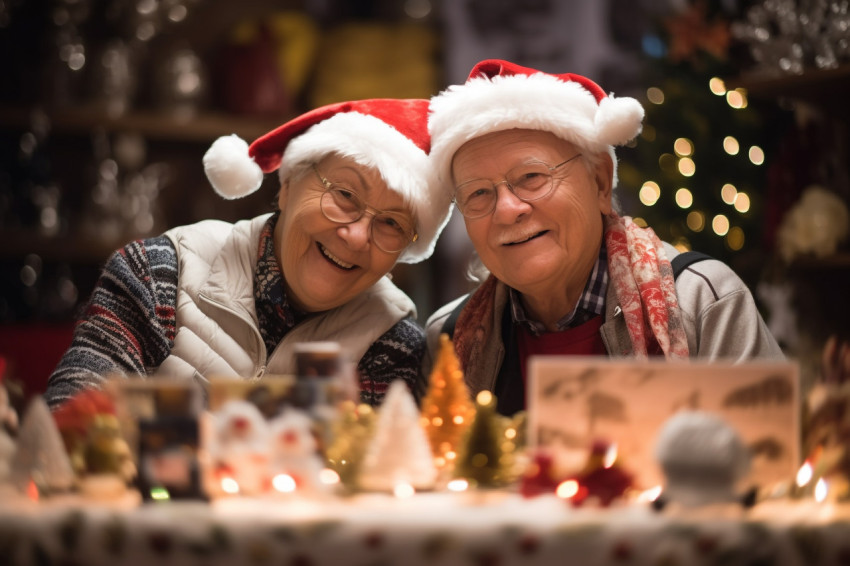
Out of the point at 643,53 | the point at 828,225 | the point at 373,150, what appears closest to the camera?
the point at 373,150

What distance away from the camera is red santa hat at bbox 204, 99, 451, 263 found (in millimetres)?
1915

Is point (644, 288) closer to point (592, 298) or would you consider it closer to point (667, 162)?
point (592, 298)

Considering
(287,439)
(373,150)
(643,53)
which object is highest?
(643,53)

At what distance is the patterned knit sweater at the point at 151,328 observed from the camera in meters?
1.79

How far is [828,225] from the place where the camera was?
9.82ft

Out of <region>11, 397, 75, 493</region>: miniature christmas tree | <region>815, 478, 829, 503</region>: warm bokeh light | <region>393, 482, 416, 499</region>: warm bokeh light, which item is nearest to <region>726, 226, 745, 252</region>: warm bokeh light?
<region>815, 478, 829, 503</region>: warm bokeh light

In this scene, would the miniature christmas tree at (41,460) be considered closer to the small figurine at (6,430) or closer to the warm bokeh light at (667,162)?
the small figurine at (6,430)

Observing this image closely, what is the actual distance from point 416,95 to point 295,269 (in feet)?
7.68

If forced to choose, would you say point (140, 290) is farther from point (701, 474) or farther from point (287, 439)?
point (701, 474)

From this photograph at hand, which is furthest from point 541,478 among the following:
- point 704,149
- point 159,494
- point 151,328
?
point 704,149

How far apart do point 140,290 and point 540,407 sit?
118cm

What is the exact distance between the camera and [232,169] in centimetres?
208

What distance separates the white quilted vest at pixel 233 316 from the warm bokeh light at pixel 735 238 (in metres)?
1.73

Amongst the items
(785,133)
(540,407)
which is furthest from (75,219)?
(540,407)
